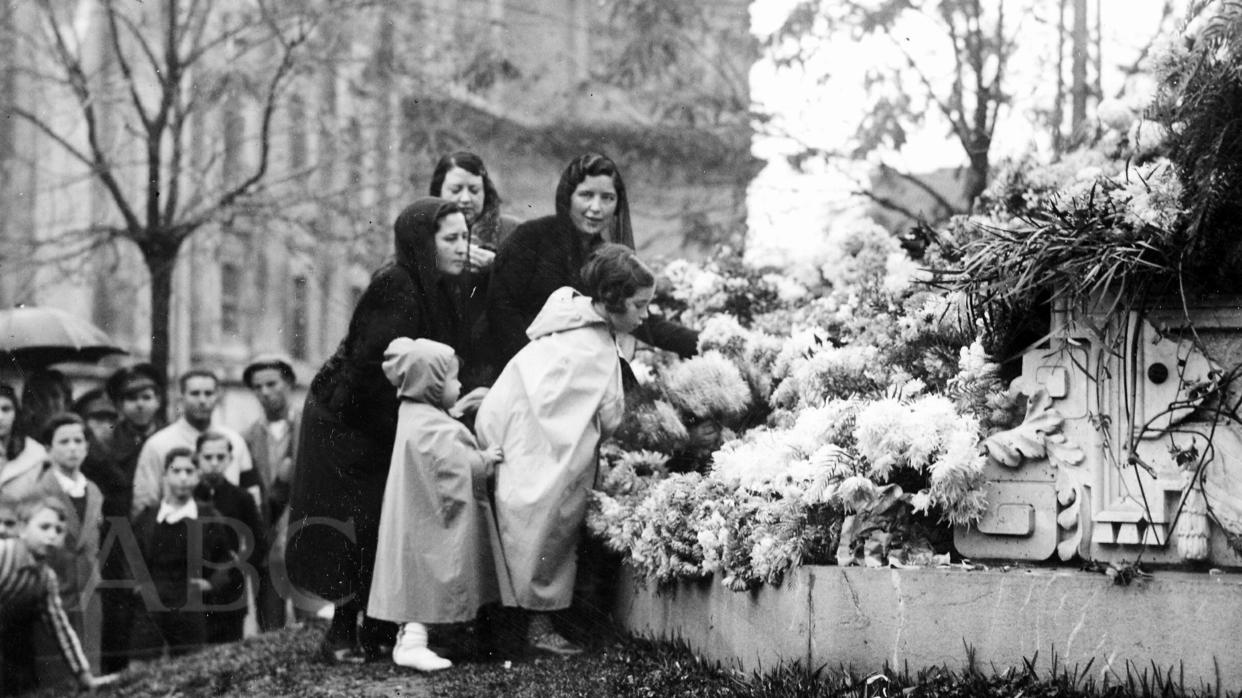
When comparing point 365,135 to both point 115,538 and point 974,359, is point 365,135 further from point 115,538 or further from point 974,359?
point 974,359

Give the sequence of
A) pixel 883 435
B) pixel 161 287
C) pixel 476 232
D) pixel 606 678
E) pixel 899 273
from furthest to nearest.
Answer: pixel 161 287 → pixel 899 273 → pixel 476 232 → pixel 606 678 → pixel 883 435

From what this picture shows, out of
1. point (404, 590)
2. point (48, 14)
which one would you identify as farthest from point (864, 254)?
point (48, 14)

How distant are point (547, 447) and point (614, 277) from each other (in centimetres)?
97

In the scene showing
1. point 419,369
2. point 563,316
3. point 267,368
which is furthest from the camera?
→ point 267,368

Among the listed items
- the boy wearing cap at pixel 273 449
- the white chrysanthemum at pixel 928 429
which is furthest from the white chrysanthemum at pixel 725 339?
the boy wearing cap at pixel 273 449

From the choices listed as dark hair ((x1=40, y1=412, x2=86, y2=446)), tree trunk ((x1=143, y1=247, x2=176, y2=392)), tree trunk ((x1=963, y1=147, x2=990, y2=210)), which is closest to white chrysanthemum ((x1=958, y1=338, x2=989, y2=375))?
tree trunk ((x1=963, y1=147, x2=990, y2=210))

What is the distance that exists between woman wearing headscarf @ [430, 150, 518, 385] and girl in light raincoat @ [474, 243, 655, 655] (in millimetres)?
180

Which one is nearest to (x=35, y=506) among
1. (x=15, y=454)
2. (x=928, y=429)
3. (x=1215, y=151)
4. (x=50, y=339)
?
(x=15, y=454)

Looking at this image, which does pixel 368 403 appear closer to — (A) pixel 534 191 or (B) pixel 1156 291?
(A) pixel 534 191

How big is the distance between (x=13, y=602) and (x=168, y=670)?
0.96 metres

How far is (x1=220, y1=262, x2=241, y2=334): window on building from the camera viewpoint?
12839 mm

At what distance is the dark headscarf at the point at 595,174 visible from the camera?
28.5ft

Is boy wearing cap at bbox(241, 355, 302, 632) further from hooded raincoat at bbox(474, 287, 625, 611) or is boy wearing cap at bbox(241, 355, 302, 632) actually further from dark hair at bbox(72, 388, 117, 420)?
hooded raincoat at bbox(474, 287, 625, 611)

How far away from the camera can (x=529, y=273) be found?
8.35 metres
